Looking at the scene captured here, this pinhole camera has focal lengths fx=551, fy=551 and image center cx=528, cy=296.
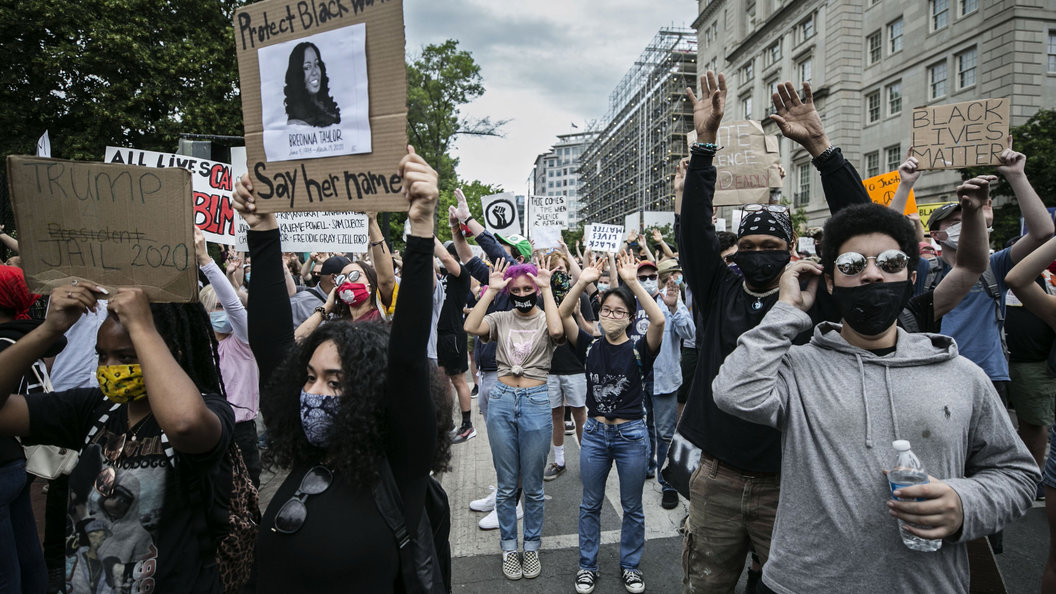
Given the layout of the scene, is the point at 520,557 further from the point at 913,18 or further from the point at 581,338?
the point at 913,18

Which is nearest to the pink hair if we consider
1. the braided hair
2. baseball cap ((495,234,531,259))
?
the braided hair

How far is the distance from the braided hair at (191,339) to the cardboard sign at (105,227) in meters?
0.21

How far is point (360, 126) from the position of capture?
1873mm

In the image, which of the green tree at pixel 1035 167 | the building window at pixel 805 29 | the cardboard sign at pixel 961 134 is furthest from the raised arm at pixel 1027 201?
the building window at pixel 805 29

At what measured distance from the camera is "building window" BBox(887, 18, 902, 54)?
30406 mm

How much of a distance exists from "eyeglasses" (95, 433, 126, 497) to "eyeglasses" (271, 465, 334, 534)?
0.58m

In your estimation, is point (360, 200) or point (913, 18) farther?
point (913, 18)

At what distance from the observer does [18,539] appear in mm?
2656

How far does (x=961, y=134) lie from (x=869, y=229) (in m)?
2.56

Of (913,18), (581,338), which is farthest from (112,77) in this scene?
(913,18)

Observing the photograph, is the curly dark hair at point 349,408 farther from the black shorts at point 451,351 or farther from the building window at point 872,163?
the building window at point 872,163

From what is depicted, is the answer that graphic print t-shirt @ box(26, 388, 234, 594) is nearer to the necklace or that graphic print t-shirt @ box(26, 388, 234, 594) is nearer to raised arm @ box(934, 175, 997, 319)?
the necklace

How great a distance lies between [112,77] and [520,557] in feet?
59.6

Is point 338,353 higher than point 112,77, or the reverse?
point 112,77
